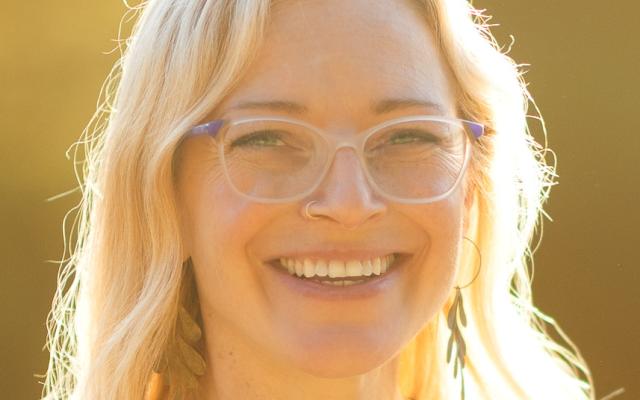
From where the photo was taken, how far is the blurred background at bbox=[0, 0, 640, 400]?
554 centimetres

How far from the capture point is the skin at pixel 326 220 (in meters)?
2.51

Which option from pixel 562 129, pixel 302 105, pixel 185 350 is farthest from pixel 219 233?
pixel 562 129

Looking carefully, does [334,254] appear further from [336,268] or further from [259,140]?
[259,140]

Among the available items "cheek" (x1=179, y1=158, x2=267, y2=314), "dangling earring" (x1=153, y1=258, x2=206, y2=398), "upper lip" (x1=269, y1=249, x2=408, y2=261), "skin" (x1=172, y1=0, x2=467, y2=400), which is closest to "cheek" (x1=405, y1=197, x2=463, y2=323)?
"skin" (x1=172, y1=0, x2=467, y2=400)

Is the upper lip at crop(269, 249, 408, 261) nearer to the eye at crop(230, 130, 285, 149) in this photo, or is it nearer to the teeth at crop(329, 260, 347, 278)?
the teeth at crop(329, 260, 347, 278)

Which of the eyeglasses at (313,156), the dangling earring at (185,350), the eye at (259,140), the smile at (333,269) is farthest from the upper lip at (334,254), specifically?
the dangling earring at (185,350)

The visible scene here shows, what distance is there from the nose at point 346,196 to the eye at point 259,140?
0.13 meters

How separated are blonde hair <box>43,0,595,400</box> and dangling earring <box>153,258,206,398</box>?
0.09ft

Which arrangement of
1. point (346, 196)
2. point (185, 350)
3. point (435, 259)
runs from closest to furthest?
point (346, 196) < point (435, 259) < point (185, 350)

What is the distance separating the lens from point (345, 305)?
255 cm

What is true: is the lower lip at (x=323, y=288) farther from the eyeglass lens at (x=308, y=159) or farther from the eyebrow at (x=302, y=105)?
the eyebrow at (x=302, y=105)

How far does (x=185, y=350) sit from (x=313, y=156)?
62 centimetres

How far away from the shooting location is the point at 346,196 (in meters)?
2.47

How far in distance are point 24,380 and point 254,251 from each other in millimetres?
3128
